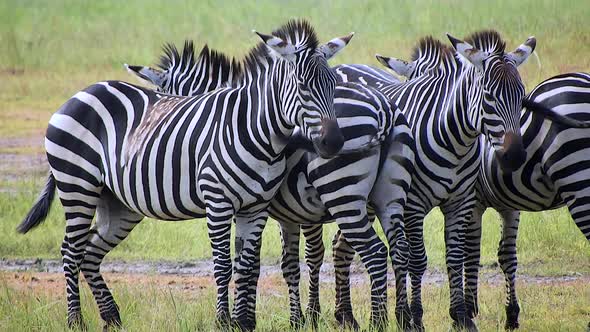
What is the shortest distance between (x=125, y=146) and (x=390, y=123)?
2188mm

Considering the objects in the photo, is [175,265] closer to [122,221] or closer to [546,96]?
[122,221]

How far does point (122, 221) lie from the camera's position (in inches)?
325

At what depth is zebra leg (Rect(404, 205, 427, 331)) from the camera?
24.2ft

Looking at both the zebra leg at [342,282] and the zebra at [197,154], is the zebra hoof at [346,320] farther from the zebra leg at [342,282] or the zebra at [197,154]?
the zebra at [197,154]

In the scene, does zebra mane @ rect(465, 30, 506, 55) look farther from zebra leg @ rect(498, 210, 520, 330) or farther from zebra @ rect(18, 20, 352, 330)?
zebra leg @ rect(498, 210, 520, 330)

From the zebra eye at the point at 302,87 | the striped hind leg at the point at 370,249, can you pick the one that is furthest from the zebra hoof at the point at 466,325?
the zebra eye at the point at 302,87

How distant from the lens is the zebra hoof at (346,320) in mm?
7852

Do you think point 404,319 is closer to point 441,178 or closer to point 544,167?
point 441,178

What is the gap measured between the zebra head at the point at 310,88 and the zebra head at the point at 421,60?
82.1 inches

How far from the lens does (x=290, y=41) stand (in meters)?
6.91

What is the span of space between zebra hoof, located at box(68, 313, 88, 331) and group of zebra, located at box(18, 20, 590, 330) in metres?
0.02

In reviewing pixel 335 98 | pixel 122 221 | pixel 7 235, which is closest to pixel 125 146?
pixel 122 221

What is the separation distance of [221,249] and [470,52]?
2.37m

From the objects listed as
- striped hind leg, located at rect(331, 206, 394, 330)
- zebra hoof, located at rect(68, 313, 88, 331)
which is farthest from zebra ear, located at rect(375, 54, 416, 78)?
zebra hoof, located at rect(68, 313, 88, 331)
